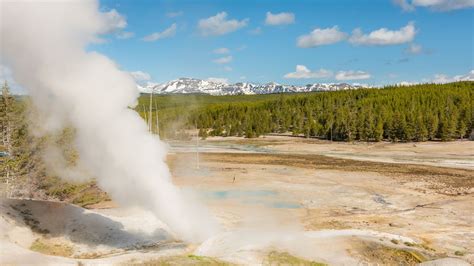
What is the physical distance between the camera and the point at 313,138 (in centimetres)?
12319

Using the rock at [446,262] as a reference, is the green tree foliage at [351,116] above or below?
above

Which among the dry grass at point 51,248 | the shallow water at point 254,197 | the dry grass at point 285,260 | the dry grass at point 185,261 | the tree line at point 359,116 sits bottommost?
the shallow water at point 254,197

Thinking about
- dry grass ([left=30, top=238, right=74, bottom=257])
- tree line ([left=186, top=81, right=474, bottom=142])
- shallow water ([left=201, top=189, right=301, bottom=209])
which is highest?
tree line ([left=186, top=81, right=474, bottom=142])

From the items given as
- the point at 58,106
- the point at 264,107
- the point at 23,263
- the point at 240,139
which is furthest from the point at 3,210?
the point at 264,107

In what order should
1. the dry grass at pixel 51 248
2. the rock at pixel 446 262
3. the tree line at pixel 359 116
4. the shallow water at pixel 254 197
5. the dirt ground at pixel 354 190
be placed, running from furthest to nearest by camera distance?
the tree line at pixel 359 116
the shallow water at pixel 254 197
the dirt ground at pixel 354 190
the dry grass at pixel 51 248
the rock at pixel 446 262

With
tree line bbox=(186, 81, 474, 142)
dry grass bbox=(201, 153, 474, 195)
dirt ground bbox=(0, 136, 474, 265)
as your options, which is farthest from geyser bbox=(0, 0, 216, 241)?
tree line bbox=(186, 81, 474, 142)

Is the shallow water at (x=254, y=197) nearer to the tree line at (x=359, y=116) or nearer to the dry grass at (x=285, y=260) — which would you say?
the dry grass at (x=285, y=260)

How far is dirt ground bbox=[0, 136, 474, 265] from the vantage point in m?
22.3

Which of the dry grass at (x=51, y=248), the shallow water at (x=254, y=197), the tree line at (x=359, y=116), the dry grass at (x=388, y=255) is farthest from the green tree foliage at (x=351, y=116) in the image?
the dry grass at (x=51, y=248)

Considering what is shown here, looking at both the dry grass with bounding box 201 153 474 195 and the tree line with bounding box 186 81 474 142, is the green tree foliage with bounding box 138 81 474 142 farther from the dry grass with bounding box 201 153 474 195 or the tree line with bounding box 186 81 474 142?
the dry grass with bounding box 201 153 474 195

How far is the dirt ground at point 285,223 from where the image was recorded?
22.3m

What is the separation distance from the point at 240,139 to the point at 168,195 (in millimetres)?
102019

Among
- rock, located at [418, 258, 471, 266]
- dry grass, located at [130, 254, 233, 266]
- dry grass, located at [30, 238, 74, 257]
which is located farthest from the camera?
dry grass, located at [30, 238, 74, 257]

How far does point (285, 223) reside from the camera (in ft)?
105
